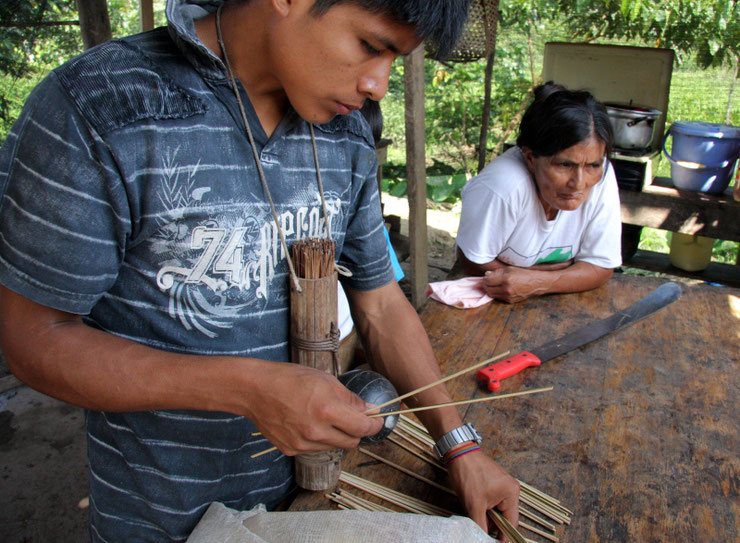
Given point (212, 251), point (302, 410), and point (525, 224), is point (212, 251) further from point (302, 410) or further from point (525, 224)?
point (525, 224)

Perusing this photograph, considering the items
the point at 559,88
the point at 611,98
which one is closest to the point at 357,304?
the point at 559,88

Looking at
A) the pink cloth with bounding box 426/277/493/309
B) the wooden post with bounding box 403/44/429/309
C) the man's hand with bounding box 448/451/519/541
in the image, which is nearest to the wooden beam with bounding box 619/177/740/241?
the wooden post with bounding box 403/44/429/309

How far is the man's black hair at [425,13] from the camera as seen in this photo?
939mm

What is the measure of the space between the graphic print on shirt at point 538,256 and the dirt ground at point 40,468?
2265mm

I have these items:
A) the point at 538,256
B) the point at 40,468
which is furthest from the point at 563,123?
the point at 40,468

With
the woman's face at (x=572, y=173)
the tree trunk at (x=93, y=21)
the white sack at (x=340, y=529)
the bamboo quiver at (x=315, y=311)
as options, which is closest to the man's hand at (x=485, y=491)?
the white sack at (x=340, y=529)

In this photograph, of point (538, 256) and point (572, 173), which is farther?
point (538, 256)

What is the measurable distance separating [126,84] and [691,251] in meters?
4.44

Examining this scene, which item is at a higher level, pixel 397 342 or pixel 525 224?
pixel 397 342

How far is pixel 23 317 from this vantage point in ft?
3.12

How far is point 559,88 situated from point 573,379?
1629 mm

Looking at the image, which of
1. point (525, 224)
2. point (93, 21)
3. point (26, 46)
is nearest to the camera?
point (525, 224)

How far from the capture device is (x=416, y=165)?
361 cm

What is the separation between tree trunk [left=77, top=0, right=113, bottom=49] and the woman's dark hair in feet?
6.88
